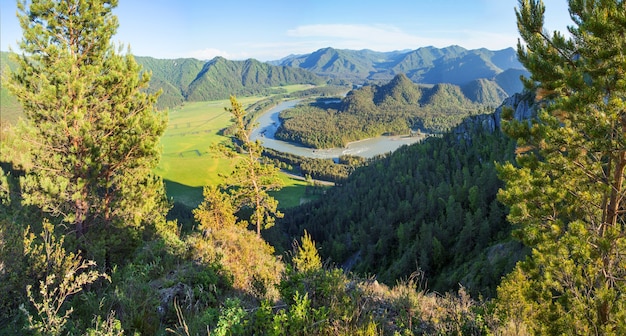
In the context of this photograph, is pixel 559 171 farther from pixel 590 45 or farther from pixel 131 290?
pixel 131 290

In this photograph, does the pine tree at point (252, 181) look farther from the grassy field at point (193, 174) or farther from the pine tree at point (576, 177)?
the grassy field at point (193, 174)

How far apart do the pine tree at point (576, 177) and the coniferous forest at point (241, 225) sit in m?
0.03

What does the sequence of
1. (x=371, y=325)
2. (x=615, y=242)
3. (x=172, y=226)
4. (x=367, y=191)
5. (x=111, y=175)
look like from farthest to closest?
(x=367, y=191)
(x=172, y=226)
(x=111, y=175)
(x=615, y=242)
(x=371, y=325)

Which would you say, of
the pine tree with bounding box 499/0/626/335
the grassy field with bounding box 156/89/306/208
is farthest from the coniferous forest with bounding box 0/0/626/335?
the grassy field with bounding box 156/89/306/208

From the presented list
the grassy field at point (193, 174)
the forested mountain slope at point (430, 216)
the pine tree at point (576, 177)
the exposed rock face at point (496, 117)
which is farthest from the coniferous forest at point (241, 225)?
the grassy field at point (193, 174)

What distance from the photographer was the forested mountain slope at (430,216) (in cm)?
4275

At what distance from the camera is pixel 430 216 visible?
6278cm

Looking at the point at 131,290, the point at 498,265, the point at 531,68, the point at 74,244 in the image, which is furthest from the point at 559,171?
the point at 498,265

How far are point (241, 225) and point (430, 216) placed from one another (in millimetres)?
50713

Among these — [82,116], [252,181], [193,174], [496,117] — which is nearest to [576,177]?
[82,116]

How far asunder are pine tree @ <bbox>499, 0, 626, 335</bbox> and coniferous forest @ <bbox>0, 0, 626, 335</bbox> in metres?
0.03

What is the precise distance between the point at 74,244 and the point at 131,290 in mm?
8885

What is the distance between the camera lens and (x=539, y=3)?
7391 millimetres

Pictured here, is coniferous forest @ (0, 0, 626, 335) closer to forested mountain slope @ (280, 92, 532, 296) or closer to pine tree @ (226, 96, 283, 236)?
pine tree @ (226, 96, 283, 236)
